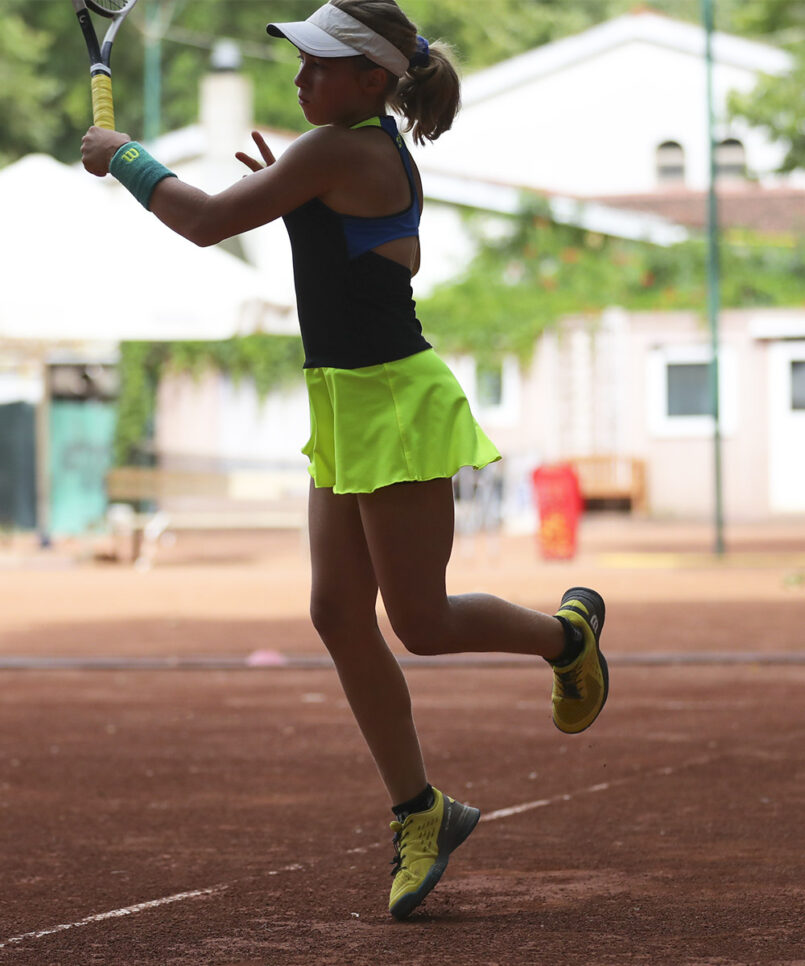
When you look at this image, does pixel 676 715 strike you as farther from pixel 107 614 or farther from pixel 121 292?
pixel 121 292

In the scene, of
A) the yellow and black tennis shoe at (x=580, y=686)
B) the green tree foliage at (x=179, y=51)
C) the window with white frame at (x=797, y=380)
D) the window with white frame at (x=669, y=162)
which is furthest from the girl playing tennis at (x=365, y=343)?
the green tree foliage at (x=179, y=51)

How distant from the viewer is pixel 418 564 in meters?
3.92

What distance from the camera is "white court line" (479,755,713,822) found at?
209 inches

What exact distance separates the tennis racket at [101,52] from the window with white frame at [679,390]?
24.5 meters

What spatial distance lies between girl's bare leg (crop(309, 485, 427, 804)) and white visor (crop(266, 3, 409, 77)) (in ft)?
3.12

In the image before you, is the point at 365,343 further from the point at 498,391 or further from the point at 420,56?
the point at 498,391

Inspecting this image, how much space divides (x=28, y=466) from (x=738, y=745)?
2044cm

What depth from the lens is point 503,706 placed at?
25.6ft

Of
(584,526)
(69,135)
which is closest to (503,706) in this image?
(584,526)

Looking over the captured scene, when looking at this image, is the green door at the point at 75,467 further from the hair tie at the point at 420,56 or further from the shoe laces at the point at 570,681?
the hair tie at the point at 420,56

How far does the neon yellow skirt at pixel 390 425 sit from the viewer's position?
389 centimetres

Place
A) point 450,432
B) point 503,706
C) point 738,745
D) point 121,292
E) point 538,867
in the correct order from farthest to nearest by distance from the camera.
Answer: point 121,292 → point 503,706 → point 738,745 → point 538,867 → point 450,432

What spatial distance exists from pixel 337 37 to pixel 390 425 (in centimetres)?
84

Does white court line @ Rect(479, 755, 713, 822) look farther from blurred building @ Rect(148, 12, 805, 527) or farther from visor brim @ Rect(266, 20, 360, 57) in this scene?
blurred building @ Rect(148, 12, 805, 527)
